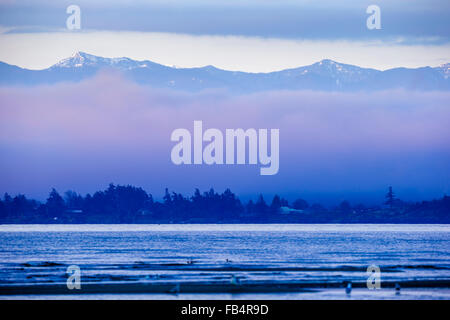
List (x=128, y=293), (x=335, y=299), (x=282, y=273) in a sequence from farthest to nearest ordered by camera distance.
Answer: (x=282, y=273)
(x=128, y=293)
(x=335, y=299)

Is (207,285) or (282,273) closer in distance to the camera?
(207,285)

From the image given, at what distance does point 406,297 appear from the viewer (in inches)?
1918
